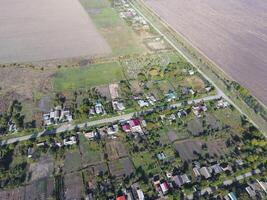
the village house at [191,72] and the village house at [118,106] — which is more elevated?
the village house at [191,72]

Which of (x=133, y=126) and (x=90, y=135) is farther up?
(x=133, y=126)

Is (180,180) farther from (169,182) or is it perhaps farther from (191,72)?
(191,72)

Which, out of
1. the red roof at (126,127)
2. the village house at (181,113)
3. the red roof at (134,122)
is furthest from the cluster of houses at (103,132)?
the village house at (181,113)

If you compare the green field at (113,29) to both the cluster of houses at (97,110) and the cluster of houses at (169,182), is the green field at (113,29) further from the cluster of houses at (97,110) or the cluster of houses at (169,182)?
the cluster of houses at (169,182)

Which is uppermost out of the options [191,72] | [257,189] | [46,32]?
[46,32]

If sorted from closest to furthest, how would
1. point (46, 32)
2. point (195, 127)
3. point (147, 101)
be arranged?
point (195, 127) < point (147, 101) < point (46, 32)

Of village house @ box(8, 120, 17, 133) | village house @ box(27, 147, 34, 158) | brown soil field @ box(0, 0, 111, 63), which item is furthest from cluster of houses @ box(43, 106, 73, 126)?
brown soil field @ box(0, 0, 111, 63)

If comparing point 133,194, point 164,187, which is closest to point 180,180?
point 164,187
